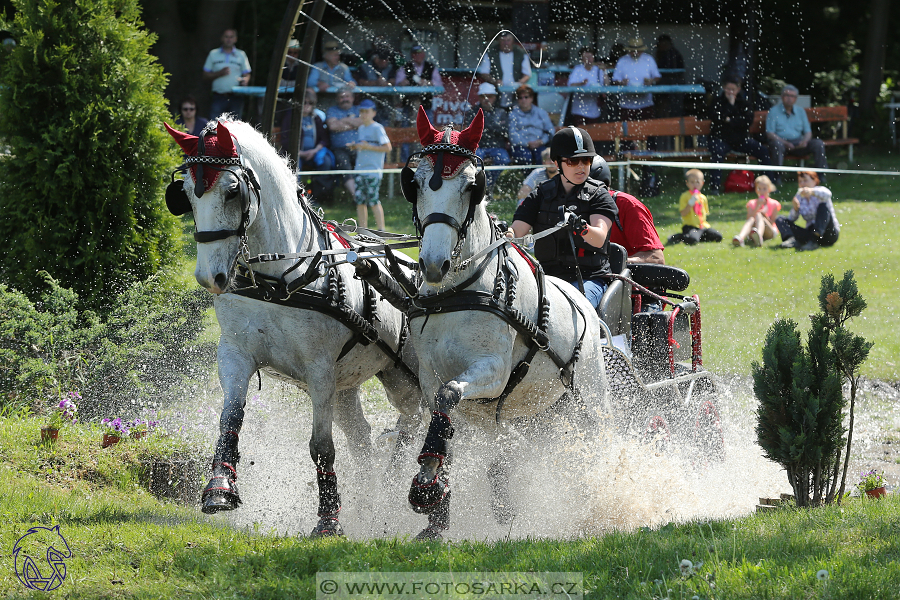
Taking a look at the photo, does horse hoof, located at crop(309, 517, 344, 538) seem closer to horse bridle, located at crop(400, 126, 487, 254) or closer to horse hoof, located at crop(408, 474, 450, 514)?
horse hoof, located at crop(408, 474, 450, 514)

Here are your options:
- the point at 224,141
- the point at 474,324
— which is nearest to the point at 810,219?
the point at 474,324

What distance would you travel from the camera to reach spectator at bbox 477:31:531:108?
43.7 feet

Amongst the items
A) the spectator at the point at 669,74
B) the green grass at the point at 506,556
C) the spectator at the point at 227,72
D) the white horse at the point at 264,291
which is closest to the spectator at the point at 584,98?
the spectator at the point at 669,74

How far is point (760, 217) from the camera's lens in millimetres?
12562

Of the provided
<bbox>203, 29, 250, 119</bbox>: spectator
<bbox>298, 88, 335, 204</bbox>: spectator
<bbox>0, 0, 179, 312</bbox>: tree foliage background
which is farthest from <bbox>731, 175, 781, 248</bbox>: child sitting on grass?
<bbox>0, 0, 179, 312</bbox>: tree foliage background

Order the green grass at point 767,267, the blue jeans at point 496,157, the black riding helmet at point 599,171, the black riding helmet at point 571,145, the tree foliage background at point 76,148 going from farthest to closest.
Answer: the blue jeans at point 496,157, the green grass at point 767,267, the tree foliage background at point 76,148, the black riding helmet at point 599,171, the black riding helmet at point 571,145

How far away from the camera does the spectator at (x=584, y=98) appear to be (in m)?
14.2

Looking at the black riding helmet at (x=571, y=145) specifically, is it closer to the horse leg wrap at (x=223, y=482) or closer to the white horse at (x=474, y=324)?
the white horse at (x=474, y=324)

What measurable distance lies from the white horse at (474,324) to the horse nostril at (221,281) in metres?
0.79

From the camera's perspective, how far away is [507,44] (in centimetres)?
1355

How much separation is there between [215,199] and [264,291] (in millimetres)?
526

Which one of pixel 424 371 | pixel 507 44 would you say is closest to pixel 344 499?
pixel 424 371

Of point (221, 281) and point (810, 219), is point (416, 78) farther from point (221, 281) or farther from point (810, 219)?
point (221, 281)

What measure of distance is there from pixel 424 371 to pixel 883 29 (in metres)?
17.5
